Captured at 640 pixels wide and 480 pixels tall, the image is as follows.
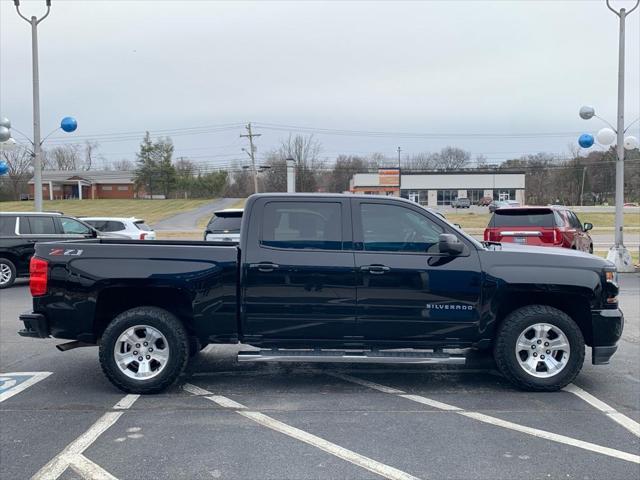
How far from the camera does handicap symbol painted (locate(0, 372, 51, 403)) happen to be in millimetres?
5730

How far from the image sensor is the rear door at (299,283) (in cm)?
553

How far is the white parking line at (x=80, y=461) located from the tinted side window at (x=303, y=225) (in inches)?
83.6

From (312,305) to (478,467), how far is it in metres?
2.12

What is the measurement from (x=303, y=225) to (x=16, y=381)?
3.34m

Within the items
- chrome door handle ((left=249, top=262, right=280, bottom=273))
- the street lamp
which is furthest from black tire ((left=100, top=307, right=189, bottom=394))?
the street lamp

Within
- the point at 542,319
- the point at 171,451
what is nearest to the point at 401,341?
the point at 542,319

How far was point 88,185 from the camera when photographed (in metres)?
85.0

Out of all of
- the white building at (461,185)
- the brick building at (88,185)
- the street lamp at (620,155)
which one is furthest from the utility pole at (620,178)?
the brick building at (88,185)

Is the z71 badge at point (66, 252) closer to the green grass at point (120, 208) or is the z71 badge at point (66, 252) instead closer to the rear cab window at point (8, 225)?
the rear cab window at point (8, 225)

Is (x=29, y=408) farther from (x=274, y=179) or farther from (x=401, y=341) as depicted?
(x=274, y=179)

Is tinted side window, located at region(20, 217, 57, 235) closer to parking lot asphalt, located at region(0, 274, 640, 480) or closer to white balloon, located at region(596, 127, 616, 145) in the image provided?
parking lot asphalt, located at region(0, 274, 640, 480)

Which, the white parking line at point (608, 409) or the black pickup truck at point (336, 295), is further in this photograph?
the black pickup truck at point (336, 295)

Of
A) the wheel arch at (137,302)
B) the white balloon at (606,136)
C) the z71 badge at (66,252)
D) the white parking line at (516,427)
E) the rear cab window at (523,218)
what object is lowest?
the white parking line at (516,427)

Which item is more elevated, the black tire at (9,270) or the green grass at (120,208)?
the green grass at (120,208)
